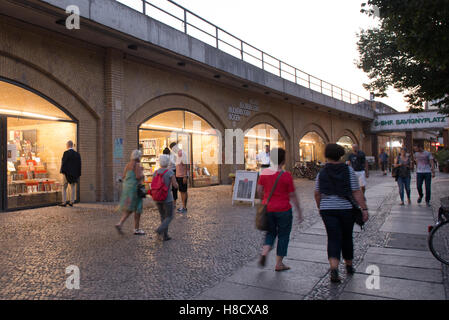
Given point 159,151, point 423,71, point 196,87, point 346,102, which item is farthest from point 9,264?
point 346,102

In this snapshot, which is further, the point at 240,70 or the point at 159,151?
the point at 240,70

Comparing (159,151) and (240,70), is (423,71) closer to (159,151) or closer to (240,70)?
(240,70)

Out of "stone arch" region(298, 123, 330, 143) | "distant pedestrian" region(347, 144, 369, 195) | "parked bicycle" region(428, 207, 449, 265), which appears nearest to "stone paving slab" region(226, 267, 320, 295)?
"parked bicycle" region(428, 207, 449, 265)

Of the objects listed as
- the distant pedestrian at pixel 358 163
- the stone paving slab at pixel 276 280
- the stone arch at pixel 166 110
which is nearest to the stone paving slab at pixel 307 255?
the stone paving slab at pixel 276 280

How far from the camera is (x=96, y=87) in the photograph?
11.0m

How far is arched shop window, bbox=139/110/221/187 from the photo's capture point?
13.5 metres

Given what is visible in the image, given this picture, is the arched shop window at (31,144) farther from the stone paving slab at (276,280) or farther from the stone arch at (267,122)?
the stone arch at (267,122)

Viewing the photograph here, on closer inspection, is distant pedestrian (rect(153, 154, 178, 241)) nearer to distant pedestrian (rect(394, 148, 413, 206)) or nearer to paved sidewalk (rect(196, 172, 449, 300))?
paved sidewalk (rect(196, 172, 449, 300))

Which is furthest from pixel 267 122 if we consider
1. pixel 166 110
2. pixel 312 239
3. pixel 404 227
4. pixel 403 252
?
pixel 403 252

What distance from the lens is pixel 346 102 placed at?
27.9m

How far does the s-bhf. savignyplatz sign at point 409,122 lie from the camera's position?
3062 centimetres

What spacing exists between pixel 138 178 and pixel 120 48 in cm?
636

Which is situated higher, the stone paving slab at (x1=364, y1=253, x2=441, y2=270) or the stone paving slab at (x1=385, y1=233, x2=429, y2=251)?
the stone paving slab at (x1=385, y1=233, x2=429, y2=251)
